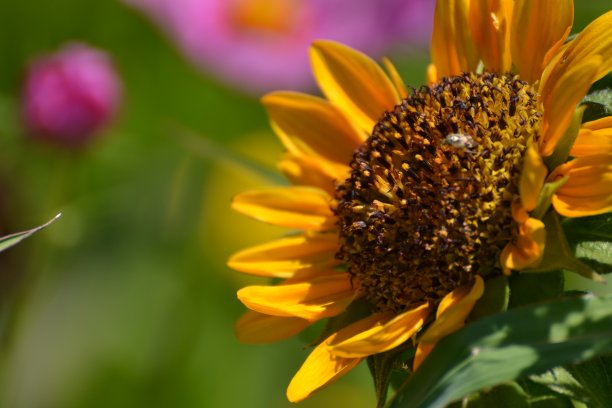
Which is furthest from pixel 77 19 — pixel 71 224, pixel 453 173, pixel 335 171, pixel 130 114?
pixel 453 173

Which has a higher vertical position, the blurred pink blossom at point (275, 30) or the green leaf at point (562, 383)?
the blurred pink blossom at point (275, 30)

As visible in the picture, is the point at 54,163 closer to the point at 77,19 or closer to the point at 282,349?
the point at 282,349

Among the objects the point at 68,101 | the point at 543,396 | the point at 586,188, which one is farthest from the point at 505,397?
the point at 68,101

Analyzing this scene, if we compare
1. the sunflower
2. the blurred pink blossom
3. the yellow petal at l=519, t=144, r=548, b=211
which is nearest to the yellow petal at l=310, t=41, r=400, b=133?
the sunflower

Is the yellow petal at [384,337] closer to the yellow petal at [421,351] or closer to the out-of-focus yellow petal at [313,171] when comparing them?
the yellow petal at [421,351]

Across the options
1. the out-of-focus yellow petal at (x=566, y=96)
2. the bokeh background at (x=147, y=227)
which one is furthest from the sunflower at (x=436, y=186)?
the bokeh background at (x=147, y=227)

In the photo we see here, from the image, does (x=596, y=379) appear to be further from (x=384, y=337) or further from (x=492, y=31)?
(x=492, y=31)
